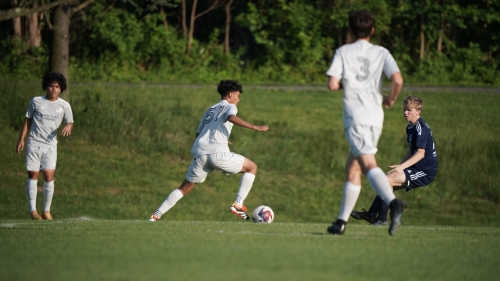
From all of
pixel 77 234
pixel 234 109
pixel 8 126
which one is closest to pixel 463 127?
pixel 8 126

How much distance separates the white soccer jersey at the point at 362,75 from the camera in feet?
26.8

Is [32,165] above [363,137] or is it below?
below

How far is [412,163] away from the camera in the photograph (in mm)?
10930

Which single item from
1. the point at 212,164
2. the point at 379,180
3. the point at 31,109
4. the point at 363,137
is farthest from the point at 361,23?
the point at 31,109

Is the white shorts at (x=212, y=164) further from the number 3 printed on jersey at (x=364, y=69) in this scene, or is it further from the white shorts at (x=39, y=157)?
the number 3 printed on jersey at (x=364, y=69)

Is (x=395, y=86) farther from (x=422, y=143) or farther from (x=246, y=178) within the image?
(x=246, y=178)

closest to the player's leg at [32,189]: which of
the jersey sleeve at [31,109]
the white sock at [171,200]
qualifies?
the jersey sleeve at [31,109]

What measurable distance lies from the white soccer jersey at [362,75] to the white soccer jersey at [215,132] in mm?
3004

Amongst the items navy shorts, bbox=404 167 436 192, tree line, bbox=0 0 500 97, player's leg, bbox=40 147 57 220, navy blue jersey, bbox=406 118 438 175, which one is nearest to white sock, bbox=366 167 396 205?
navy blue jersey, bbox=406 118 438 175

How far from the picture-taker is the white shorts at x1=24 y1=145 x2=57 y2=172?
40.8 feet

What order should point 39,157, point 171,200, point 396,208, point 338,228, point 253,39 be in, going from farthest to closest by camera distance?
point 253,39 → point 39,157 → point 171,200 → point 338,228 → point 396,208

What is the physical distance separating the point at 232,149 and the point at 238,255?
1525 cm

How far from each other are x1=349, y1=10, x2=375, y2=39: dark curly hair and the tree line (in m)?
19.8

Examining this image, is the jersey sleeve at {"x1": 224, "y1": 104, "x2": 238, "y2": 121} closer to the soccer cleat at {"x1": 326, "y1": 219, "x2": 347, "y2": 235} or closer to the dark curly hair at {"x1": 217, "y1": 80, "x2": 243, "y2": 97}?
the dark curly hair at {"x1": 217, "y1": 80, "x2": 243, "y2": 97}
